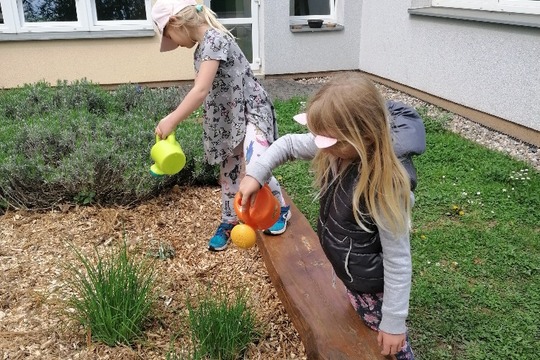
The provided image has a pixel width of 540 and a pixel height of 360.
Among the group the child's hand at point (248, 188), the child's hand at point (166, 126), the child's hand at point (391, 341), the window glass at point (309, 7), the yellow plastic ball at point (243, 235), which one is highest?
the window glass at point (309, 7)

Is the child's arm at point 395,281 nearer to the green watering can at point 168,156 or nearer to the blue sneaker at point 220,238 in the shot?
→ the green watering can at point 168,156

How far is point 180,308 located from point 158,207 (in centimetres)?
114

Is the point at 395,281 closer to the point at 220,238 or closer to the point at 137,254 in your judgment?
the point at 220,238

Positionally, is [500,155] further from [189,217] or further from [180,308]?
[180,308]

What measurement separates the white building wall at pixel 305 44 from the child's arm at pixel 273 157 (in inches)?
242

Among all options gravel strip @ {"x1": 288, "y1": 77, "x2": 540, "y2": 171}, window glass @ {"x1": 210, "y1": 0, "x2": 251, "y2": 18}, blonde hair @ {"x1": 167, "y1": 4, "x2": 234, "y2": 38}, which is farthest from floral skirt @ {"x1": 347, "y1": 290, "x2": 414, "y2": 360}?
window glass @ {"x1": 210, "y1": 0, "x2": 251, "y2": 18}

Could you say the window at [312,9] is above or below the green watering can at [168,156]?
above

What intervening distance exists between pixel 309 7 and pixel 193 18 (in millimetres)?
6113

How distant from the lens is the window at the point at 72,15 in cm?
686

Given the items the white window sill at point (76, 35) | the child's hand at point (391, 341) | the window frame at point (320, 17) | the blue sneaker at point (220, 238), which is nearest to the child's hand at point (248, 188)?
the child's hand at point (391, 341)

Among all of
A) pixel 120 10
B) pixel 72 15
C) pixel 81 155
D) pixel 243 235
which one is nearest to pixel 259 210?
pixel 243 235

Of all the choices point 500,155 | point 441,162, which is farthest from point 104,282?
point 500,155

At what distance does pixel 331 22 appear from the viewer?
8328 millimetres

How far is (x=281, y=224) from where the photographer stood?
2725 millimetres
